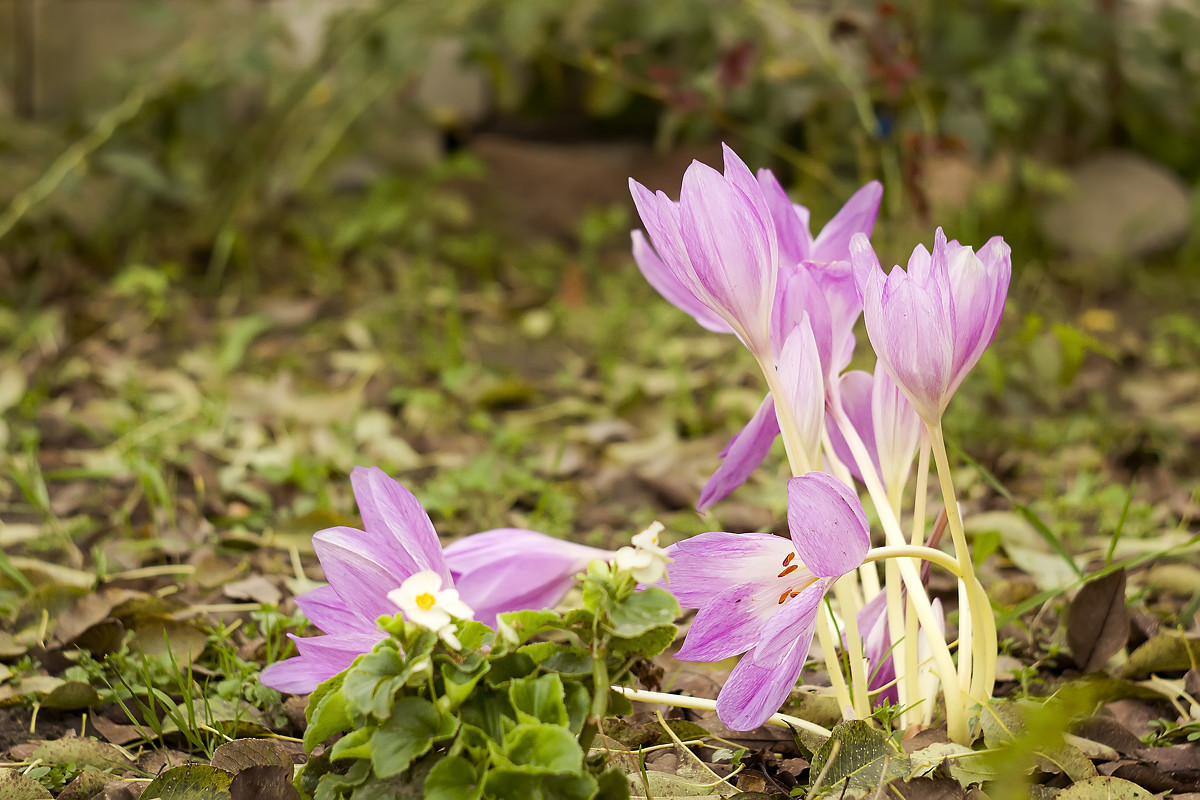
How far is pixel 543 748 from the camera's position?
0.67 m

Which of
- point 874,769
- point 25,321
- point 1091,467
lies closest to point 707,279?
point 874,769

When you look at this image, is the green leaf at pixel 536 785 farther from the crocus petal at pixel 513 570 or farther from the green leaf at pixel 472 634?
the crocus petal at pixel 513 570

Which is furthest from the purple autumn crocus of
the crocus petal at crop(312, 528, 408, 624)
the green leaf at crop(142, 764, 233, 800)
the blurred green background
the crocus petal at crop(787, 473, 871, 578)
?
the blurred green background

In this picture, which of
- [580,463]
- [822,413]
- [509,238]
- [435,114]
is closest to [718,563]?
[822,413]

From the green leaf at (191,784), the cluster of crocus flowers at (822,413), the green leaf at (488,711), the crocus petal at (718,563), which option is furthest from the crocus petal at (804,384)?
the green leaf at (191,784)

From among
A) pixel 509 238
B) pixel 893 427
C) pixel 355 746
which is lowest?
pixel 509 238

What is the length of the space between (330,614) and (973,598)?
508 mm

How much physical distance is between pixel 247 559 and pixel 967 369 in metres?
1.08

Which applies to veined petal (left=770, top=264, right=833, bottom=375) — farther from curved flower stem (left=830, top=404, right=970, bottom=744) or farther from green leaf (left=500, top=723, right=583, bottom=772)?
green leaf (left=500, top=723, right=583, bottom=772)

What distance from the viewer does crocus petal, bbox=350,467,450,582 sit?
2.53 ft

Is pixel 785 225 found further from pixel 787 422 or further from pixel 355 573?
pixel 355 573

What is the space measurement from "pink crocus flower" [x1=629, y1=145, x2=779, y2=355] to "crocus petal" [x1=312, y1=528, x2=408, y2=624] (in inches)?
12.7

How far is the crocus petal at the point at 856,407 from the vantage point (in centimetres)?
96

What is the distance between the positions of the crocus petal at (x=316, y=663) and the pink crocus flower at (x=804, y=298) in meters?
0.31
